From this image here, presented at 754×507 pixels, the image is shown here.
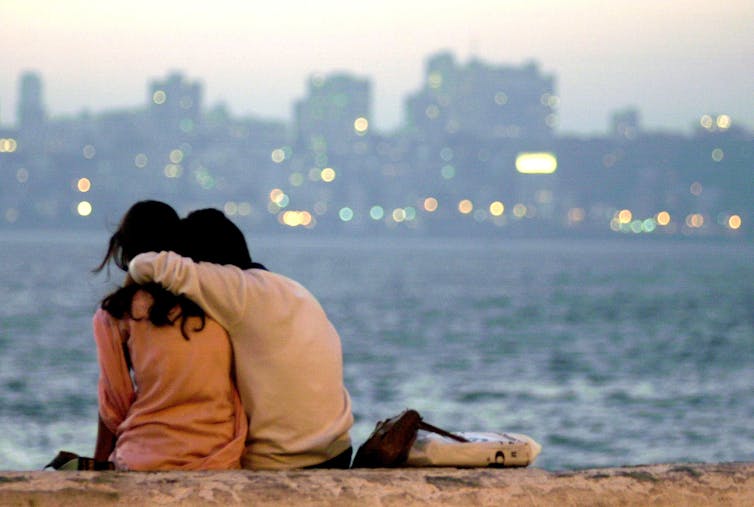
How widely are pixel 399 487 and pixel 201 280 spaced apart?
2.51 ft

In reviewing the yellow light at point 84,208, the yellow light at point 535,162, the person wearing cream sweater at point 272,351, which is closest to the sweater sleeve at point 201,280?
the person wearing cream sweater at point 272,351

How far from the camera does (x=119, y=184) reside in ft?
569

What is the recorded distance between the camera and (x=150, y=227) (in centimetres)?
347

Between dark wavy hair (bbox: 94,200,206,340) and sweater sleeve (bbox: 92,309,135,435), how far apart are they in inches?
1.3

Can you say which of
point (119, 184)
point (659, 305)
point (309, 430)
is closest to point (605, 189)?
point (119, 184)

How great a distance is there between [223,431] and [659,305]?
68.7 metres

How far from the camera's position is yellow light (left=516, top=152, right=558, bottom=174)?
18025cm

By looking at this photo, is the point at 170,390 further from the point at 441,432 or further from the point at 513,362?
the point at 513,362

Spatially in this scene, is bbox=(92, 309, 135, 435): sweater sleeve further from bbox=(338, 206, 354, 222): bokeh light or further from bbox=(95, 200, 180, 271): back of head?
bbox=(338, 206, 354, 222): bokeh light

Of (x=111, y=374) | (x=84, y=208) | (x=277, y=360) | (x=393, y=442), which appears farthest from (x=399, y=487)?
(x=84, y=208)

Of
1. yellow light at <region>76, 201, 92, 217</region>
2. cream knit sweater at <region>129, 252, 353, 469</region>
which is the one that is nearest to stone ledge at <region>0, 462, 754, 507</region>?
cream knit sweater at <region>129, 252, 353, 469</region>

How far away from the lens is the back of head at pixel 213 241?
3.47 m

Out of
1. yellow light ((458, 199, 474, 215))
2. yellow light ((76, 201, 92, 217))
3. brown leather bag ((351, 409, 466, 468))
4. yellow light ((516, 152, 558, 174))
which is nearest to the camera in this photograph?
brown leather bag ((351, 409, 466, 468))

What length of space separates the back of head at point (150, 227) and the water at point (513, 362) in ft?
1.21
